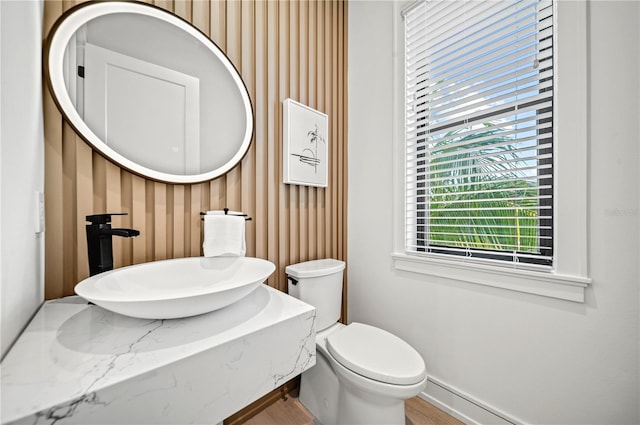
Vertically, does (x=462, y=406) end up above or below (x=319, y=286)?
below

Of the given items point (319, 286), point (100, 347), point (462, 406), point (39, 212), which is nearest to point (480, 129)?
point (319, 286)

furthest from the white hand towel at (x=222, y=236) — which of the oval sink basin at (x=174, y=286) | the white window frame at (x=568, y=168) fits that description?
the white window frame at (x=568, y=168)

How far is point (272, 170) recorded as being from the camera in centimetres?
140

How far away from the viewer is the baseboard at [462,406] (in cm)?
118

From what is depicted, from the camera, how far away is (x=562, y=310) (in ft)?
3.39

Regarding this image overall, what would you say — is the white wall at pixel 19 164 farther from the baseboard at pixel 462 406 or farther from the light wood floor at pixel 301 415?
the baseboard at pixel 462 406

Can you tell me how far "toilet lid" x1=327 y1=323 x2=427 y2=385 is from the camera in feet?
3.25

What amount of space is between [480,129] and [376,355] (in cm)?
118

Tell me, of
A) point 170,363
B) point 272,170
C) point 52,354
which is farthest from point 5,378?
point 272,170

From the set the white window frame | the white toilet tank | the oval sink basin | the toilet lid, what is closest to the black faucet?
the oval sink basin

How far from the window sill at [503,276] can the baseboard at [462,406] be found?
58cm

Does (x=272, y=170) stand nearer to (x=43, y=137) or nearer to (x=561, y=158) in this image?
(x=43, y=137)

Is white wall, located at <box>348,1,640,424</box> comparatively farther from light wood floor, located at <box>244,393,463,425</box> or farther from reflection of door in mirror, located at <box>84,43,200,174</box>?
reflection of door in mirror, located at <box>84,43,200,174</box>

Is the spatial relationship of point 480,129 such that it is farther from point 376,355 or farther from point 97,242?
point 97,242
